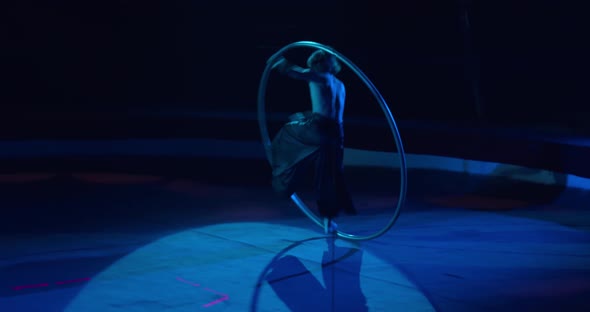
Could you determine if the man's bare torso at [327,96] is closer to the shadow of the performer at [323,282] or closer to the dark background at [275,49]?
the shadow of the performer at [323,282]

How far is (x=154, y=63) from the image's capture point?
18.6 m

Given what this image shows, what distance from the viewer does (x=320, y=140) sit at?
7113 millimetres

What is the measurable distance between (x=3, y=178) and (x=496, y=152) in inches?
297

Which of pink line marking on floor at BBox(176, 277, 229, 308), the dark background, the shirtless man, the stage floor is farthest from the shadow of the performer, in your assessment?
the dark background

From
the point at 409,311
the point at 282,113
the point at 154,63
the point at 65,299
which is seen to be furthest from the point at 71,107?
the point at 409,311

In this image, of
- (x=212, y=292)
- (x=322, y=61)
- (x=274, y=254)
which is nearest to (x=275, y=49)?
(x=322, y=61)

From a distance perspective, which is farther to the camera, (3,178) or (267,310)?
(3,178)

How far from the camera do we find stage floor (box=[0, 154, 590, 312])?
5477 millimetres

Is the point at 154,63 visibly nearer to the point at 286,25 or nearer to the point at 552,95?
the point at 286,25

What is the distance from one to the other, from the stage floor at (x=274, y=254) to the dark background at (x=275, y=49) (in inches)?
295

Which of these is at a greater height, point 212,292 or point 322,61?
point 322,61

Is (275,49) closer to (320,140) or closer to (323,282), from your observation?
(320,140)

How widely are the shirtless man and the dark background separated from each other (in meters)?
9.54

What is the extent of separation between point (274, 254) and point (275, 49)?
38.5 ft
